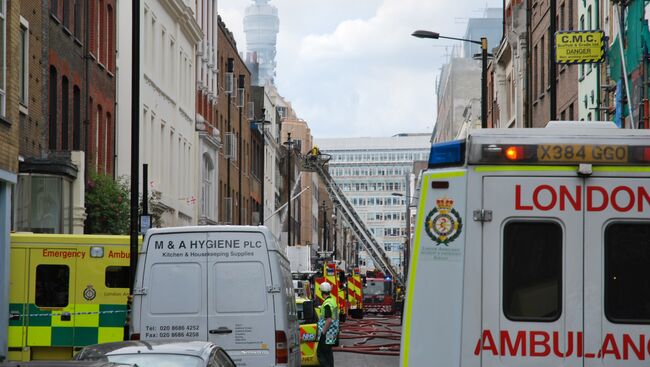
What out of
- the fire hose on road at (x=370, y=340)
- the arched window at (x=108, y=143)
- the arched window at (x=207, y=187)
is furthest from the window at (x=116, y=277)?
the arched window at (x=207, y=187)

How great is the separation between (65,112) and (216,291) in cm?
1674

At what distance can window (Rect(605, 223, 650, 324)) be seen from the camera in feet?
27.8

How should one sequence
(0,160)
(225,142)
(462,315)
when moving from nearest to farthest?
1. (462,315)
2. (0,160)
3. (225,142)

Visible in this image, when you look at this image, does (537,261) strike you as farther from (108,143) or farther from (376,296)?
(376,296)

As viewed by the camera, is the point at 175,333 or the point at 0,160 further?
the point at 0,160

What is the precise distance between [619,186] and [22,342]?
45.2ft

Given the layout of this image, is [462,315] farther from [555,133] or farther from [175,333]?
[175,333]

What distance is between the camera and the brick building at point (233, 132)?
209 ft

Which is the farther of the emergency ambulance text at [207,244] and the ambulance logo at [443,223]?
the emergency ambulance text at [207,244]

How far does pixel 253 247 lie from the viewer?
52.5 ft

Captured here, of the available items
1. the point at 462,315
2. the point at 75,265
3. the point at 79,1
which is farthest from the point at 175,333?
the point at 79,1

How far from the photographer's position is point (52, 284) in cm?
2069

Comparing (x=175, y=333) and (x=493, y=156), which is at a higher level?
(x=493, y=156)

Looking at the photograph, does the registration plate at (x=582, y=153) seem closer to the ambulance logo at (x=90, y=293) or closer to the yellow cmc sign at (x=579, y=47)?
the ambulance logo at (x=90, y=293)
